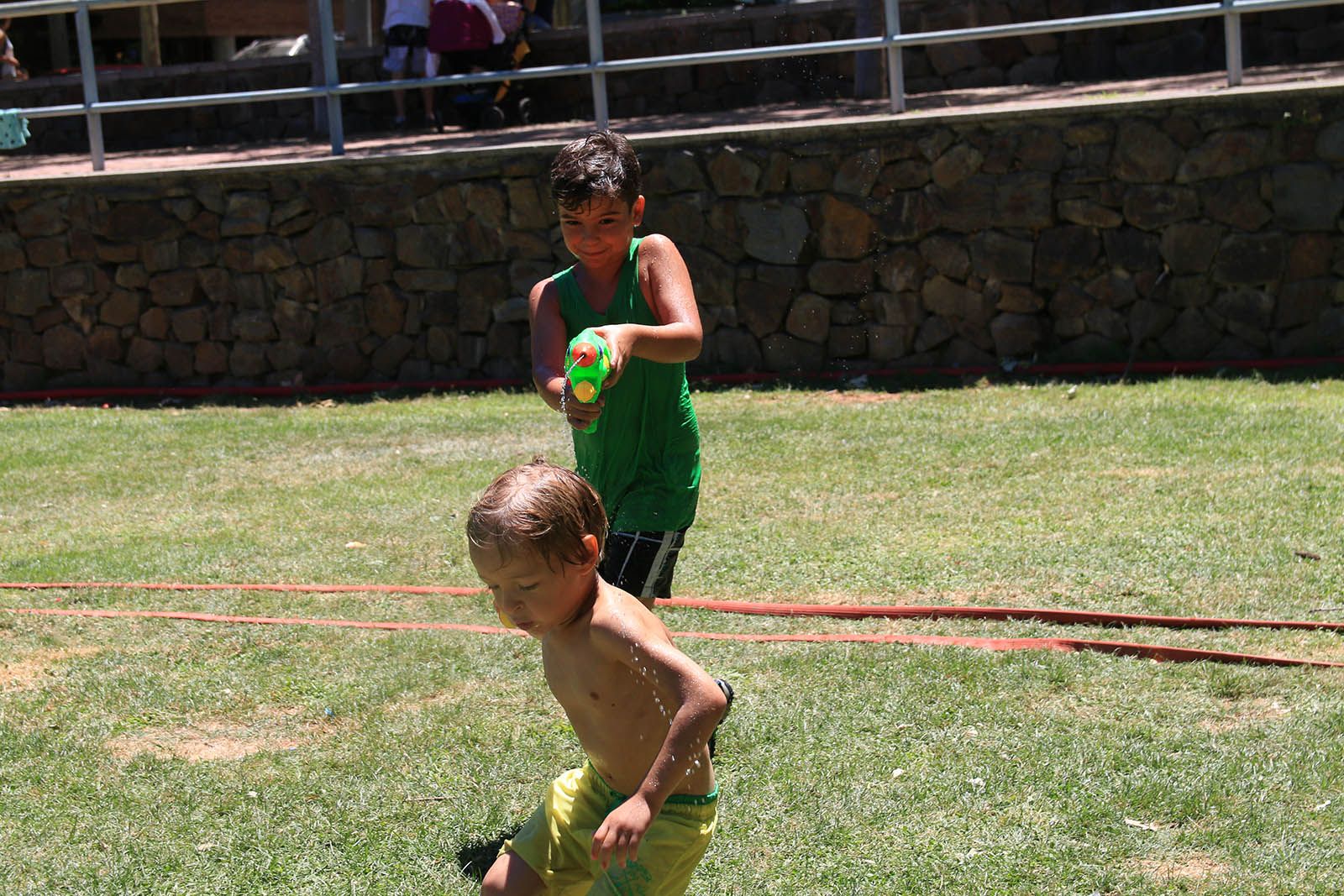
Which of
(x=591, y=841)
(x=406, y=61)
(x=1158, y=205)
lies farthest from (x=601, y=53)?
(x=591, y=841)

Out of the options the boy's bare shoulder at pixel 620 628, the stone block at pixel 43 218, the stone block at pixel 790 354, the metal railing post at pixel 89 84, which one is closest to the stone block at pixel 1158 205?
the stone block at pixel 790 354

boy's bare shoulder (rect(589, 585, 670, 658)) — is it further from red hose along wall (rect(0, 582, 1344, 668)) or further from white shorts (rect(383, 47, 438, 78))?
white shorts (rect(383, 47, 438, 78))

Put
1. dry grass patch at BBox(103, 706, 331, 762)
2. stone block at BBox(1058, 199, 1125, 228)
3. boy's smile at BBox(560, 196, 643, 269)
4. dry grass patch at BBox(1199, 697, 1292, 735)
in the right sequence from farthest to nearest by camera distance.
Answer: stone block at BBox(1058, 199, 1125, 228) < dry grass patch at BBox(103, 706, 331, 762) < dry grass patch at BBox(1199, 697, 1292, 735) < boy's smile at BBox(560, 196, 643, 269)

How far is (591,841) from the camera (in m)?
2.53

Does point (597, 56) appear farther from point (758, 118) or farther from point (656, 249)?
point (656, 249)

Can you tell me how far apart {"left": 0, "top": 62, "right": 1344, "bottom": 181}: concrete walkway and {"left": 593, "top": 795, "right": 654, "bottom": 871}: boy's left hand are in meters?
7.06

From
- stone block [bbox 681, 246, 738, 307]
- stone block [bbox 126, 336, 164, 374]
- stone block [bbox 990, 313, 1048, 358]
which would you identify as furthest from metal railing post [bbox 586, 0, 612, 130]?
stone block [bbox 126, 336, 164, 374]

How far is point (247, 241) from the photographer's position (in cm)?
974

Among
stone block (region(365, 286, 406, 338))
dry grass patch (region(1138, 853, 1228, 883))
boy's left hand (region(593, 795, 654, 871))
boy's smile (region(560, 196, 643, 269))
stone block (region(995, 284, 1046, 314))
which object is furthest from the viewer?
stone block (region(365, 286, 406, 338))

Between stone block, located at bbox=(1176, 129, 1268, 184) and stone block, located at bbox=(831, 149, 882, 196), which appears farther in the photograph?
stone block, located at bbox=(831, 149, 882, 196)

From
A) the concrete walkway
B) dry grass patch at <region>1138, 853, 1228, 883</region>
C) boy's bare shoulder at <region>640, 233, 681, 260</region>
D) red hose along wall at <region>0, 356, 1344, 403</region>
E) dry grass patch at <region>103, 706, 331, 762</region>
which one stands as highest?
the concrete walkway

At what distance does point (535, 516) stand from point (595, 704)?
0.41 m

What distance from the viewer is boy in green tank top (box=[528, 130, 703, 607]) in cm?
349

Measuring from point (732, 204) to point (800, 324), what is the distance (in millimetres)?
879
